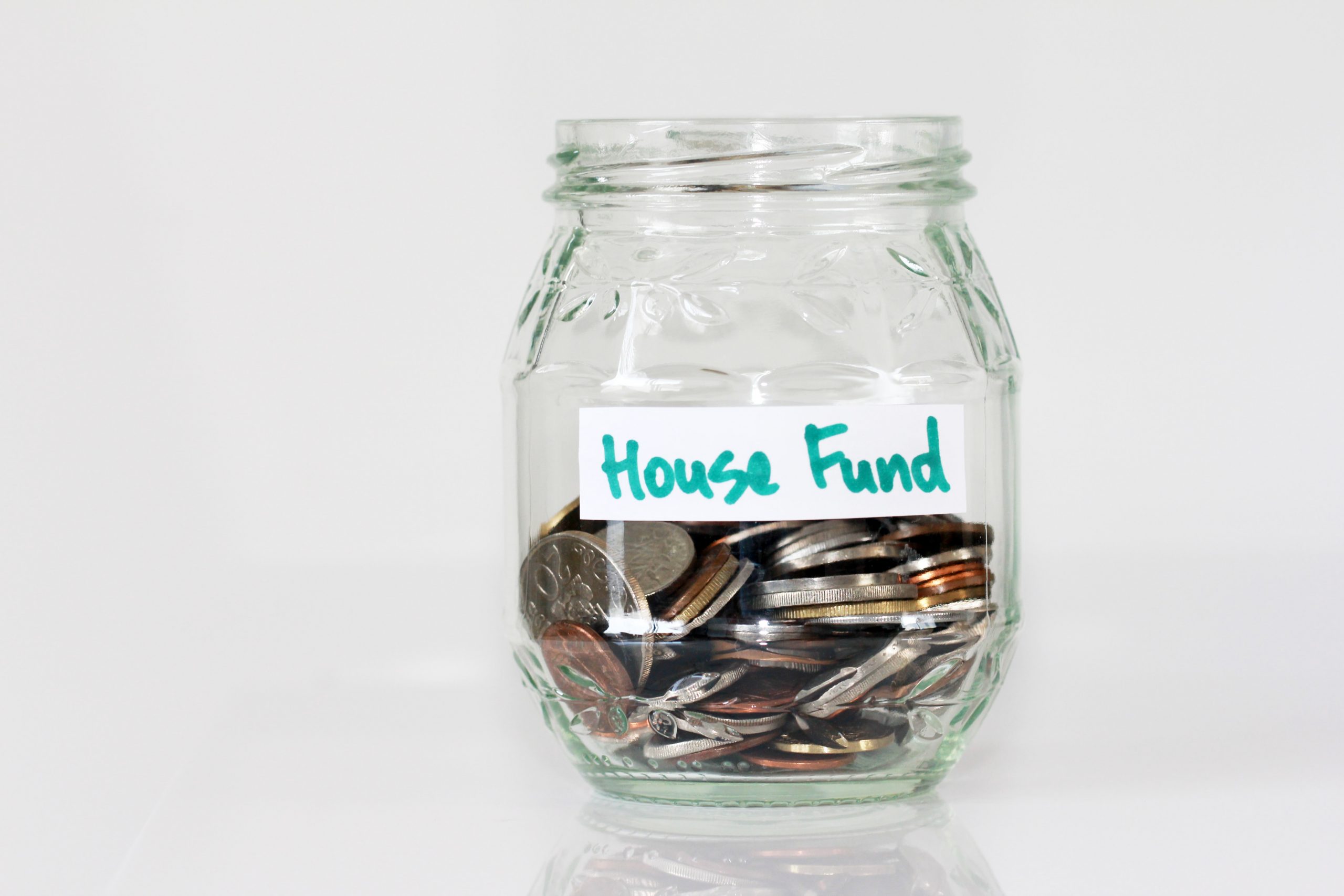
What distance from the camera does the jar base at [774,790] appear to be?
1.34m

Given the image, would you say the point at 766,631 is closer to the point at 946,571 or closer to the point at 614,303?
the point at 946,571

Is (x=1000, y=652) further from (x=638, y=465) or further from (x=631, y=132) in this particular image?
(x=631, y=132)

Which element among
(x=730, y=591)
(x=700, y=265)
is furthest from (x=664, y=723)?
(x=700, y=265)

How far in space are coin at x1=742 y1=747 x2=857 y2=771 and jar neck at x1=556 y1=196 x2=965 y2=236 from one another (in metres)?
0.41

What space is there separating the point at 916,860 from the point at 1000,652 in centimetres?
22

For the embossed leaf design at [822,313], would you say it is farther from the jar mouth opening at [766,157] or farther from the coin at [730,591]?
the coin at [730,591]

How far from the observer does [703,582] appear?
1.30 m

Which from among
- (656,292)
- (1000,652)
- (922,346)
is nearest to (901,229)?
(922,346)

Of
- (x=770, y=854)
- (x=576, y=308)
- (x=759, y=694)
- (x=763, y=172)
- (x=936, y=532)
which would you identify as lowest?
(x=770, y=854)

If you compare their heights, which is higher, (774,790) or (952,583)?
(952,583)

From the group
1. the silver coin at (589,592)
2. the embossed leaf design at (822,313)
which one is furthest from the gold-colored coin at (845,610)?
the embossed leaf design at (822,313)

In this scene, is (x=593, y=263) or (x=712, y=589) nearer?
(x=712, y=589)

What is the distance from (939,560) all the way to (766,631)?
0.50ft

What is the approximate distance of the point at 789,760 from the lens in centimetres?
132
